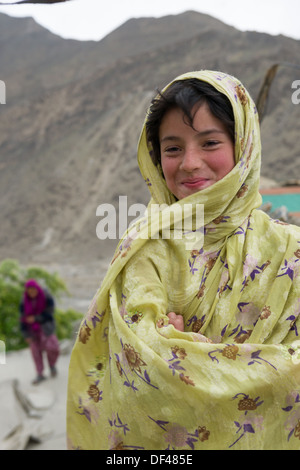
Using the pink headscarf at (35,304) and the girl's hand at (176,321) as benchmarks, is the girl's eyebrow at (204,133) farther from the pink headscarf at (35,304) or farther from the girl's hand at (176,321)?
the pink headscarf at (35,304)

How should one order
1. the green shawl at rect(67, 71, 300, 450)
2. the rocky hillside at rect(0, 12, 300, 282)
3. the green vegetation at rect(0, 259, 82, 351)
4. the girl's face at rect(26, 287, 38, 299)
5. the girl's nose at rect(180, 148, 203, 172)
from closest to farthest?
1. the green shawl at rect(67, 71, 300, 450)
2. the girl's nose at rect(180, 148, 203, 172)
3. the girl's face at rect(26, 287, 38, 299)
4. the green vegetation at rect(0, 259, 82, 351)
5. the rocky hillside at rect(0, 12, 300, 282)

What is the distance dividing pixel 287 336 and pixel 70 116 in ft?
89.4

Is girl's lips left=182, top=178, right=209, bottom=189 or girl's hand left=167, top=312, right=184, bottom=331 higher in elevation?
girl's lips left=182, top=178, right=209, bottom=189

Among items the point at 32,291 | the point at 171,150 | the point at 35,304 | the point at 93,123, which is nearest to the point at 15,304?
the point at 35,304

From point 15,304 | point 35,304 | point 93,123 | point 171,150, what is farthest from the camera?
point 93,123

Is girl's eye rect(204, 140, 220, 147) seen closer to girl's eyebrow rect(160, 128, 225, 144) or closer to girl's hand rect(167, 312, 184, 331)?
girl's eyebrow rect(160, 128, 225, 144)

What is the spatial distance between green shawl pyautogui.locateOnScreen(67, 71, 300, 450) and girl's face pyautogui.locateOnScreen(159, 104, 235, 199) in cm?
4

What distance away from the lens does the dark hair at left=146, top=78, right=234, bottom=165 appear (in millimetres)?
1174

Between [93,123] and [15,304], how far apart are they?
20.2m

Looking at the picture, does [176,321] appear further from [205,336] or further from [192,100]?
[192,100]

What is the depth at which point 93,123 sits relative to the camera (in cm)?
2572

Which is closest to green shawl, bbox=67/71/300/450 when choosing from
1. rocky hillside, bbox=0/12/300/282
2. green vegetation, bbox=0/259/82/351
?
green vegetation, bbox=0/259/82/351

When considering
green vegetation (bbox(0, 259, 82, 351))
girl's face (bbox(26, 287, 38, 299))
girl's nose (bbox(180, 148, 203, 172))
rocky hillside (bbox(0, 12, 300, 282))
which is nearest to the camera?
girl's nose (bbox(180, 148, 203, 172))

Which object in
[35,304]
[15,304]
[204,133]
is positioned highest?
[204,133]
